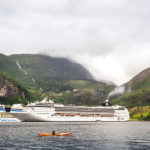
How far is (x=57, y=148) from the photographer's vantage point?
236 feet

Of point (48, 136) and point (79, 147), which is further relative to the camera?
point (48, 136)

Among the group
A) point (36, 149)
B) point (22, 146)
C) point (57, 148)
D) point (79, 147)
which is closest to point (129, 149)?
point (79, 147)

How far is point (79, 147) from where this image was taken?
2901 inches

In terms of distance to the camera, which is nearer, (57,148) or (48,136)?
(57,148)

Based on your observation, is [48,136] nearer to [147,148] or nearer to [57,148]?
[57,148]

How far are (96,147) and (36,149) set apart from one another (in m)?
15.6

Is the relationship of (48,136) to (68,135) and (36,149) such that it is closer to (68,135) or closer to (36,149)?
(68,135)

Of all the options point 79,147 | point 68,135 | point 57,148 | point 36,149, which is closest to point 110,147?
point 79,147

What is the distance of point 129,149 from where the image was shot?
70.1 meters

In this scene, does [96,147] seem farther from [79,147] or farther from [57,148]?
[57,148]

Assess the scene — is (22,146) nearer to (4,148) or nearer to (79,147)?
(4,148)

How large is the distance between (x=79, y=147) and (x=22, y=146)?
49.2 ft

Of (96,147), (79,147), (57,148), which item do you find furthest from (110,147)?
(57,148)

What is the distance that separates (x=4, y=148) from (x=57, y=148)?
13239 mm
